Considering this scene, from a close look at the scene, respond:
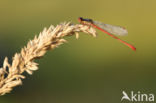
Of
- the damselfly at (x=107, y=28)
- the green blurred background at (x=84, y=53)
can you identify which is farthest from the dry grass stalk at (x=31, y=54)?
the green blurred background at (x=84, y=53)

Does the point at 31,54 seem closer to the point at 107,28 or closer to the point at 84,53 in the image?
the point at 107,28

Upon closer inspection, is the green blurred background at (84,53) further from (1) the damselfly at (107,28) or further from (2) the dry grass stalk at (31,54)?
(2) the dry grass stalk at (31,54)

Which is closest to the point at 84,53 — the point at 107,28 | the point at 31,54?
the point at 107,28

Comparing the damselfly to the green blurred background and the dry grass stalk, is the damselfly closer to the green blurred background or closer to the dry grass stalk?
the dry grass stalk

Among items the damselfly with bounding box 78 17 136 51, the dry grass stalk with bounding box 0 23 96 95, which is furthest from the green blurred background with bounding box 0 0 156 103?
the dry grass stalk with bounding box 0 23 96 95

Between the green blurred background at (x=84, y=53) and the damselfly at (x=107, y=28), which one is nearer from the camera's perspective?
the damselfly at (x=107, y=28)

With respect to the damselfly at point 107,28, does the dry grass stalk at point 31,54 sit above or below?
below
